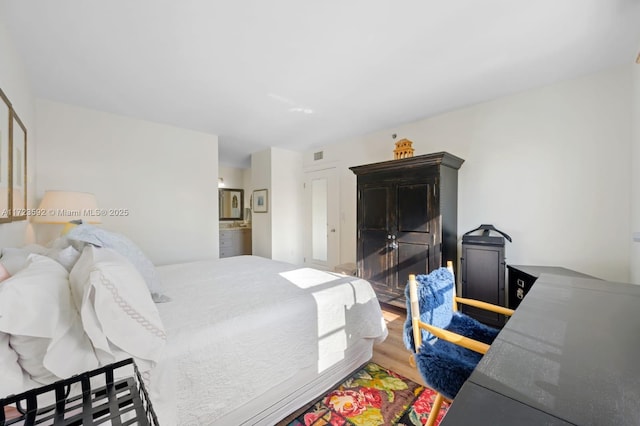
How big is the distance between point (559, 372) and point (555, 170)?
2.75 meters

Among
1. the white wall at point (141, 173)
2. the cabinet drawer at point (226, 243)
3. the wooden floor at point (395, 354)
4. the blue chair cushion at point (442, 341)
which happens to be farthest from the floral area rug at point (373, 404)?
the cabinet drawer at point (226, 243)

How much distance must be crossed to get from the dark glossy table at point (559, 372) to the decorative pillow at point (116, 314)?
3.30 ft

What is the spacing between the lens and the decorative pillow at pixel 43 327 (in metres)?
0.69

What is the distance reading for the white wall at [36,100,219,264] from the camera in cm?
291

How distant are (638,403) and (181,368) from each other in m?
1.38

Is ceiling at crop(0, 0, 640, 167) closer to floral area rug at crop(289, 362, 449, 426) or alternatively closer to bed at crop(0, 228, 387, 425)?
bed at crop(0, 228, 387, 425)

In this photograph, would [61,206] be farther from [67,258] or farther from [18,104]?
[67,258]

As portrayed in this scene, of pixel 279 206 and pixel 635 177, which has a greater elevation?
pixel 635 177

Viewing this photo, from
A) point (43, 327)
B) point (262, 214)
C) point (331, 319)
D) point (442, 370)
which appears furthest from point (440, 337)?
point (262, 214)

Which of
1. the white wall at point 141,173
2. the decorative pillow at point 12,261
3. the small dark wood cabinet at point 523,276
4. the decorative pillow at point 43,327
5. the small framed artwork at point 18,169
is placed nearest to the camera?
the decorative pillow at point 43,327

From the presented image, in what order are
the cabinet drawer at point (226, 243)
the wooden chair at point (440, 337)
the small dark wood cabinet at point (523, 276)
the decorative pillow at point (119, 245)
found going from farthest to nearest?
the cabinet drawer at point (226, 243) → the small dark wood cabinet at point (523, 276) → the decorative pillow at point (119, 245) → the wooden chair at point (440, 337)

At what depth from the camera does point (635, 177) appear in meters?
2.05

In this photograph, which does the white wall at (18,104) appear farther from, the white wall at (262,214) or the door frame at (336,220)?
the door frame at (336,220)

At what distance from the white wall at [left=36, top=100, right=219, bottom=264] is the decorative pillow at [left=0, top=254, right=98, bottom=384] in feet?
9.58
